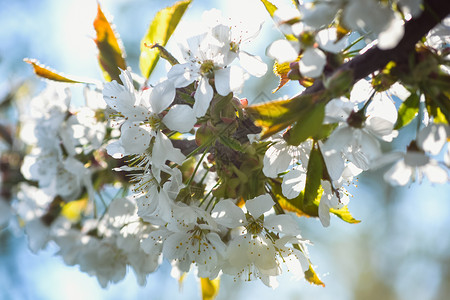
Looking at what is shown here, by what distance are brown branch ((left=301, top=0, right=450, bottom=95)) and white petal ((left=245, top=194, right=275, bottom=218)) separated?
0.26 m

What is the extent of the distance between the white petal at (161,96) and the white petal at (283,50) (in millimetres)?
219

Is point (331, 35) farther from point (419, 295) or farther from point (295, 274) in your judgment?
point (419, 295)

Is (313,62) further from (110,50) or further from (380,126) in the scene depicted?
(110,50)

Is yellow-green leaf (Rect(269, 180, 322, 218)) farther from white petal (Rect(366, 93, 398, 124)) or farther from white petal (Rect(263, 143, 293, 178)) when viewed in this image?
white petal (Rect(366, 93, 398, 124))

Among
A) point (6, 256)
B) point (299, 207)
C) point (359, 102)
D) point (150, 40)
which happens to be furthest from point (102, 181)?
point (6, 256)

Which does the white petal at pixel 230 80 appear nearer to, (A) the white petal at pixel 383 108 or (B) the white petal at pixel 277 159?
(B) the white petal at pixel 277 159

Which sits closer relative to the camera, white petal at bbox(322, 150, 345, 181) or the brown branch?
the brown branch

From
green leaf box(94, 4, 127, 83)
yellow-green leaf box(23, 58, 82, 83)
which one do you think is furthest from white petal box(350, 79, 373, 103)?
yellow-green leaf box(23, 58, 82, 83)

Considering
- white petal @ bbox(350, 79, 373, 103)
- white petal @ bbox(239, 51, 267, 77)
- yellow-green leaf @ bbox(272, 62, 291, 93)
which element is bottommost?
white petal @ bbox(350, 79, 373, 103)

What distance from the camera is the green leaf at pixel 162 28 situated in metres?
1.09

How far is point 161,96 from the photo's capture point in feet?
2.79

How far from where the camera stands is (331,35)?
69 centimetres

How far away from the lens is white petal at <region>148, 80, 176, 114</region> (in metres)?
0.84

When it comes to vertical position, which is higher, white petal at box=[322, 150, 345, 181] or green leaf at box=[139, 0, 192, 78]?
green leaf at box=[139, 0, 192, 78]
